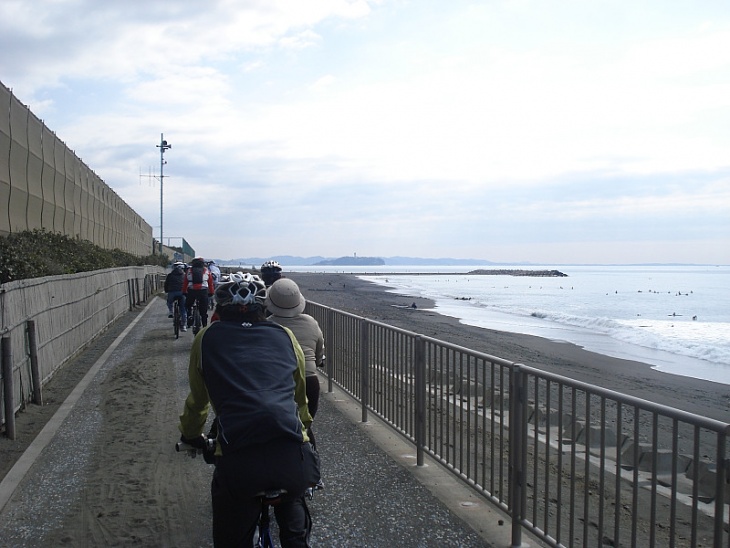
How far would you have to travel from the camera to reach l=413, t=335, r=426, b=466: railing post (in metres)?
6.22

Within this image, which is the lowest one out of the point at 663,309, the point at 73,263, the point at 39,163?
the point at 663,309

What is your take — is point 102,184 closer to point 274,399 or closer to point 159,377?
point 159,377

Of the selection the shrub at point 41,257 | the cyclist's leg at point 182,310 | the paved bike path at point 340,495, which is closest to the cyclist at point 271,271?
the paved bike path at point 340,495

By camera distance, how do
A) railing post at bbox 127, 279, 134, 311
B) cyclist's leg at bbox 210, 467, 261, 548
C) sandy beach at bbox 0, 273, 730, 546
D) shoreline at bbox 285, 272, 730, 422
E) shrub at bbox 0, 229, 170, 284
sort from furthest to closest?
1. railing post at bbox 127, 279, 134, 311
2. shoreline at bbox 285, 272, 730, 422
3. shrub at bbox 0, 229, 170, 284
4. sandy beach at bbox 0, 273, 730, 546
5. cyclist's leg at bbox 210, 467, 261, 548

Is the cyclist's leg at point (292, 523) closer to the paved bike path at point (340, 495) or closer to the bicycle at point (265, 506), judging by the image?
the bicycle at point (265, 506)

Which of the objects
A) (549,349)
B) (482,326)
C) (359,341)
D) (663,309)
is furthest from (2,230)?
(663,309)

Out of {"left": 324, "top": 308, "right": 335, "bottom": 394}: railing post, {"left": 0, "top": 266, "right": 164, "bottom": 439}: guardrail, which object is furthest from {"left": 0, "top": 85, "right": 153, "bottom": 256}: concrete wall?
{"left": 324, "top": 308, "right": 335, "bottom": 394}: railing post

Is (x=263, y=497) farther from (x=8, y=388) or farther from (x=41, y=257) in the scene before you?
(x=41, y=257)

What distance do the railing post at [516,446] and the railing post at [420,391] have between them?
5.17ft

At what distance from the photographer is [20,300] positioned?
347 inches

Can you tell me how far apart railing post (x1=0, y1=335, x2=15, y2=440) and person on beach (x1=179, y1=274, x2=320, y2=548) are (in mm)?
4979

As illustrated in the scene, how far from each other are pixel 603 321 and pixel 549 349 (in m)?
12.1

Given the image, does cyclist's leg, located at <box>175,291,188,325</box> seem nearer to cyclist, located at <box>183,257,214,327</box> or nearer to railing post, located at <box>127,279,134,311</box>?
cyclist, located at <box>183,257,214,327</box>

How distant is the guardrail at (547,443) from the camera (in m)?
3.57
